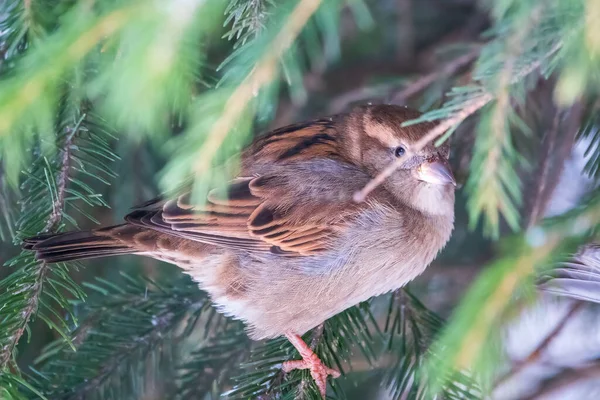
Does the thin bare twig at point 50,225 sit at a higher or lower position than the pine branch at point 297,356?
higher

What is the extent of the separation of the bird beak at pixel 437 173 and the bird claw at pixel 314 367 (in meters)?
0.64

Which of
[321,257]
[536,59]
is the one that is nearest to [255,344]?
[321,257]

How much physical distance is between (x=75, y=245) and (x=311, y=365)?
2.41ft

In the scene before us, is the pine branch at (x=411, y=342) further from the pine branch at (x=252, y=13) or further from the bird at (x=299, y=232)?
the pine branch at (x=252, y=13)

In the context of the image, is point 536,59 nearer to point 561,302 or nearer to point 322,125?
point 322,125

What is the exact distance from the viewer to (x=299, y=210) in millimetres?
2023

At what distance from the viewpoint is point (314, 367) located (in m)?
1.92

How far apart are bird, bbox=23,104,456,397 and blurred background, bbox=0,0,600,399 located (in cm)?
11

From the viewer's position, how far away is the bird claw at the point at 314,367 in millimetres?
1899

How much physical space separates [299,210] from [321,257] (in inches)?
6.2

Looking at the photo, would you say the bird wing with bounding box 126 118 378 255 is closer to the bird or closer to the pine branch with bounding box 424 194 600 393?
the bird

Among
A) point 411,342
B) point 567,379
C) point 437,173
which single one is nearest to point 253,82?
point 437,173

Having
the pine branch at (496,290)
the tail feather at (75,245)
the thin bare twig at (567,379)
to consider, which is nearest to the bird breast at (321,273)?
the tail feather at (75,245)

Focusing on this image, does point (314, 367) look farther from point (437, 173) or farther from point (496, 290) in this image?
point (496, 290)
